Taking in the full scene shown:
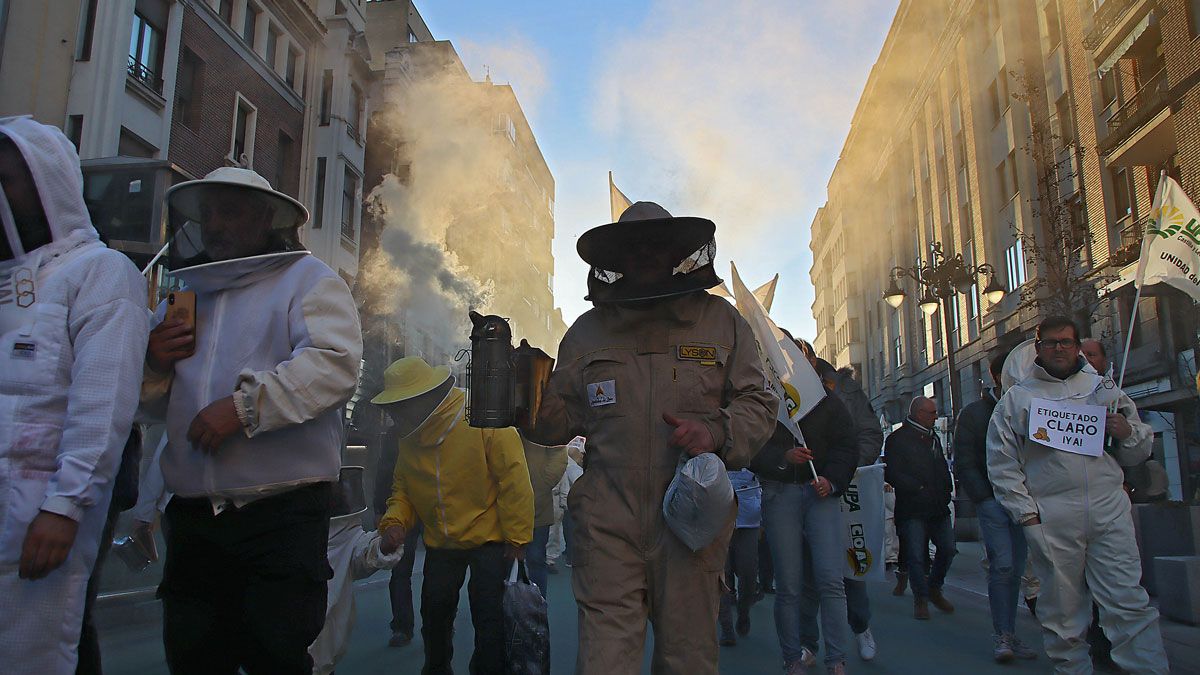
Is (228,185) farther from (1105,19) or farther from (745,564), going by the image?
(1105,19)

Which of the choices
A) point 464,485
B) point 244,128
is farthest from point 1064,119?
point 464,485

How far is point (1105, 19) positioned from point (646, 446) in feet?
62.9

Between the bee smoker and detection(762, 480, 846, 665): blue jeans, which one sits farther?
detection(762, 480, 846, 665): blue jeans

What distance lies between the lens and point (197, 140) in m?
18.7

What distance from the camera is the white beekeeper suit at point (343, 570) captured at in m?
4.05

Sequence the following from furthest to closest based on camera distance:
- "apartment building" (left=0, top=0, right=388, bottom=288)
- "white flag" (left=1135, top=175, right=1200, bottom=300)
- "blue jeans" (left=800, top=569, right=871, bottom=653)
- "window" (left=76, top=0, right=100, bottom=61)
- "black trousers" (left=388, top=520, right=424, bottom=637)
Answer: "window" (left=76, top=0, right=100, bottom=61)
"apartment building" (left=0, top=0, right=388, bottom=288)
"white flag" (left=1135, top=175, right=1200, bottom=300)
"black trousers" (left=388, top=520, right=424, bottom=637)
"blue jeans" (left=800, top=569, right=871, bottom=653)

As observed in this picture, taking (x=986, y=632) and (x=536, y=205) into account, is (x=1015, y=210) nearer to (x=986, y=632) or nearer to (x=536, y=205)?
(x=986, y=632)

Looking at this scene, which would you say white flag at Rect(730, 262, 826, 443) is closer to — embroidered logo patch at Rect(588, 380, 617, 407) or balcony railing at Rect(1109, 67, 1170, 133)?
embroidered logo patch at Rect(588, 380, 617, 407)

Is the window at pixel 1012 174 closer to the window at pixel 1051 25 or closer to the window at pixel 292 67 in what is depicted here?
the window at pixel 1051 25

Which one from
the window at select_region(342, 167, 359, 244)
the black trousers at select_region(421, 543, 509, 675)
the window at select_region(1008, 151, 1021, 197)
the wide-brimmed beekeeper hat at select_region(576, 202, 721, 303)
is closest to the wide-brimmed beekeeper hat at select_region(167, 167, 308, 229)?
the wide-brimmed beekeeper hat at select_region(576, 202, 721, 303)

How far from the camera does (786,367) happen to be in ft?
17.0

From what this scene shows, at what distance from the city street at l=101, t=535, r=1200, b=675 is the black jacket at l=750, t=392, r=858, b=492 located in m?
1.26

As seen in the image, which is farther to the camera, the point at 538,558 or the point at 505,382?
the point at 538,558

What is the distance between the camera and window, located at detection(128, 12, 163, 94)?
16.6m
